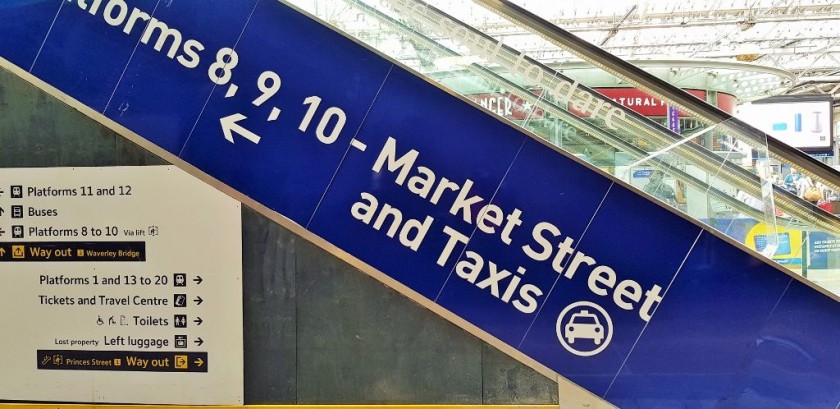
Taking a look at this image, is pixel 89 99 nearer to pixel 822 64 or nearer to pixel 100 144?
pixel 100 144

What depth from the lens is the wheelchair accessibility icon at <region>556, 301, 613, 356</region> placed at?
3.09m

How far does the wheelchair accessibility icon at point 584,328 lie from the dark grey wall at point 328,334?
1.11ft

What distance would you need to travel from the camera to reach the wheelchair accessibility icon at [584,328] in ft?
10.1

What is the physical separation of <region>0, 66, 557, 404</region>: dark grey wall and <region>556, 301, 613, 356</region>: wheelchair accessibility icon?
13.4 inches

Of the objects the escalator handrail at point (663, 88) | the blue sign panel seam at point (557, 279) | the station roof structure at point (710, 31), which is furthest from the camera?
the station roof structure at point (710, 31)

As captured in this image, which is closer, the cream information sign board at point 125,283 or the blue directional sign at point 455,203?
the blue directional sign at point 455,203

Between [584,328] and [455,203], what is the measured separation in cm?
95

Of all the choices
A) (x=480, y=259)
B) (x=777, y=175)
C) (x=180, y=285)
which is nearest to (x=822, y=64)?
(x=777, y=175)

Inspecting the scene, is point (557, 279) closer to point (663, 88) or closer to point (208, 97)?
point (663, 88)

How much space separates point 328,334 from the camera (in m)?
3.31

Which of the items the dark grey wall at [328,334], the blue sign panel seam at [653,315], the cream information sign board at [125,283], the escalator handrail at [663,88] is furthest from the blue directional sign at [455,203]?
the escalator handrail at [663,88]

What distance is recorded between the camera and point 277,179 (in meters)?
3.18

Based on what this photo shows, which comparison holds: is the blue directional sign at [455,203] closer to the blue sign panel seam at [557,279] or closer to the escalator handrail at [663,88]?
the blue sign panel seam at [557,279]

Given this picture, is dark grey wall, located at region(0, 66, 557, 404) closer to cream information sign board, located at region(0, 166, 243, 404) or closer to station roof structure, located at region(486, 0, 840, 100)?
cream information sign board, located at region(0, 166, 243, 404)
